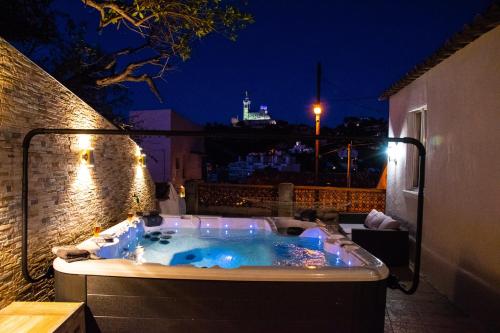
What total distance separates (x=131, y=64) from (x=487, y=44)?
6085 millimetres

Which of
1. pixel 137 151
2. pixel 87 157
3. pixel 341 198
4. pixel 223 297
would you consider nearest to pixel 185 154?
pixel 137 151

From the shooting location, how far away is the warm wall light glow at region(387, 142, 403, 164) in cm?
697

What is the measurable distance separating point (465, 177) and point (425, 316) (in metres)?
1.79

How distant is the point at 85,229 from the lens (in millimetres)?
4871

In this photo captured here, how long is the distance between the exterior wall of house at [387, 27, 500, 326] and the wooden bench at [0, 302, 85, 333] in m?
4.13

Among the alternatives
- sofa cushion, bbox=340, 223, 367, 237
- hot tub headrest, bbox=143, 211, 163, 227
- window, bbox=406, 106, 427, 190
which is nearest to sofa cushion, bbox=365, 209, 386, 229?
sofa cushion, bbox=340, 223, 367, 237

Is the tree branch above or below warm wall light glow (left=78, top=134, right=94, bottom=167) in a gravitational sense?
above

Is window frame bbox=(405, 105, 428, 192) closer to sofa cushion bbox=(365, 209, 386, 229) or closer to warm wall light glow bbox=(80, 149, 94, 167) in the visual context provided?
sofa cushion bbox=(365, 209, 386, 229)

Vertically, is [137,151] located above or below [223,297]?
above

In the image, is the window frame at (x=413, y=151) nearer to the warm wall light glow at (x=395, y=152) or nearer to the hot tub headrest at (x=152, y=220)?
the warm wall light glow at (x=395, y=152)

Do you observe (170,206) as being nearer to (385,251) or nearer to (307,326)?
(385,251)

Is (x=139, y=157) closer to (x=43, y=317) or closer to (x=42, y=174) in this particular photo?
(x=42, y=174)

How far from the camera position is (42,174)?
3.75m

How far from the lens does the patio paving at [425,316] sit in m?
3.53
